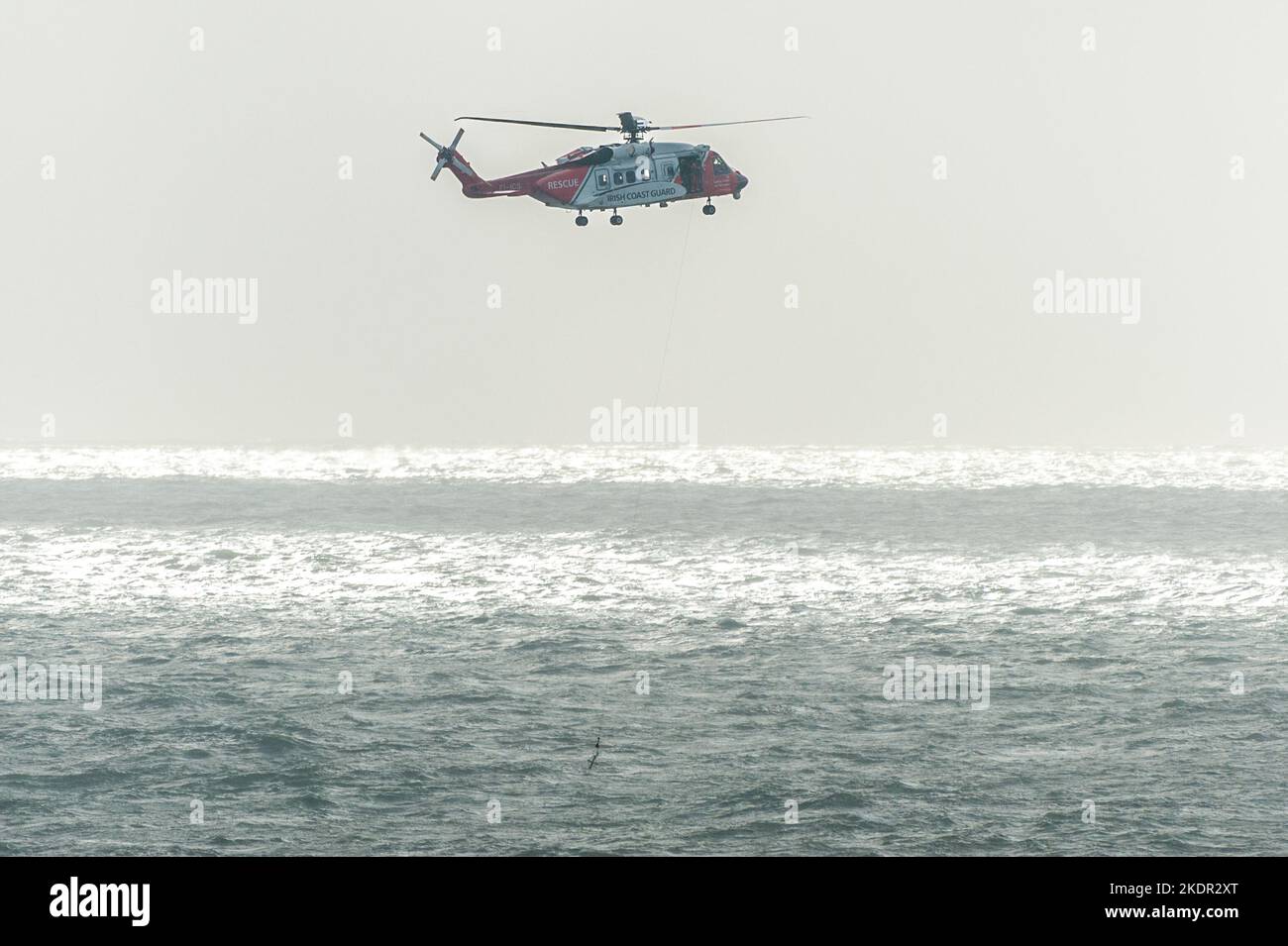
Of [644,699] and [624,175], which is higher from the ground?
[624,175]

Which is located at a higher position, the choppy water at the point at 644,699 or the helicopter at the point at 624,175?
the helicopter at the point at 624,175

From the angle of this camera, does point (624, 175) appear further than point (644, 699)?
No

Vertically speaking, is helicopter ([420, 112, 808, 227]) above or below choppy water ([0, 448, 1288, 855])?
above

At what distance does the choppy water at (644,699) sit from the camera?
45.1 metres

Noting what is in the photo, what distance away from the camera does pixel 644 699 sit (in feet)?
210

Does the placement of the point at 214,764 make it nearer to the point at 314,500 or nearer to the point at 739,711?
the point at 739,711

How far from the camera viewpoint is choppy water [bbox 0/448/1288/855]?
148 ft

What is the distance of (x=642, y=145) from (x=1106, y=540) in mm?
109672
